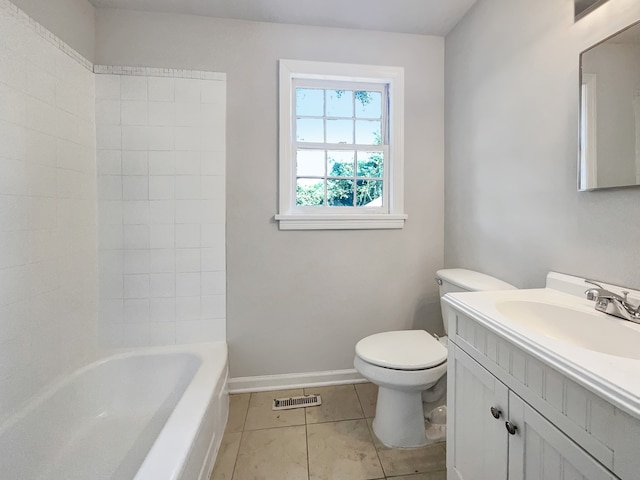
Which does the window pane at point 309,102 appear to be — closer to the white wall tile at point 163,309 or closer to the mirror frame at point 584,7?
the mirror frame at point 584,7

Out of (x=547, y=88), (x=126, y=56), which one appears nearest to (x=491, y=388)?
(x=547, y=88)

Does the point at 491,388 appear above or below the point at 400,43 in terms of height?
below

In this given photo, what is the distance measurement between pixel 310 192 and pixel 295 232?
302 mm

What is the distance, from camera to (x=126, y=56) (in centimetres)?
163

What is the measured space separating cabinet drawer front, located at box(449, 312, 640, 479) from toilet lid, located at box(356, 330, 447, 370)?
44 cm

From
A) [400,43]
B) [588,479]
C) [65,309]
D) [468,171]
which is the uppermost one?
Result: [400,43]

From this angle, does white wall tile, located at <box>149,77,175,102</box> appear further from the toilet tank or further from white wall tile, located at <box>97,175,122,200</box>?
the toilet tank

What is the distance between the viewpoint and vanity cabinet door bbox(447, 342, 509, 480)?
0.79 m

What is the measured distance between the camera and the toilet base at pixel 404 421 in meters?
1.35

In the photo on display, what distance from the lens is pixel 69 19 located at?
1415mm

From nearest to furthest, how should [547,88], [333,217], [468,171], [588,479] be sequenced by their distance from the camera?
1. [588,479]
2. [547,88]
3. [468,171]
4. [333,217]

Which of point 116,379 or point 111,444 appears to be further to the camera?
point 116,379

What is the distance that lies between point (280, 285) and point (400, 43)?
1778 mm

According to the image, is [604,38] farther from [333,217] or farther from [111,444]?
[111,444]
